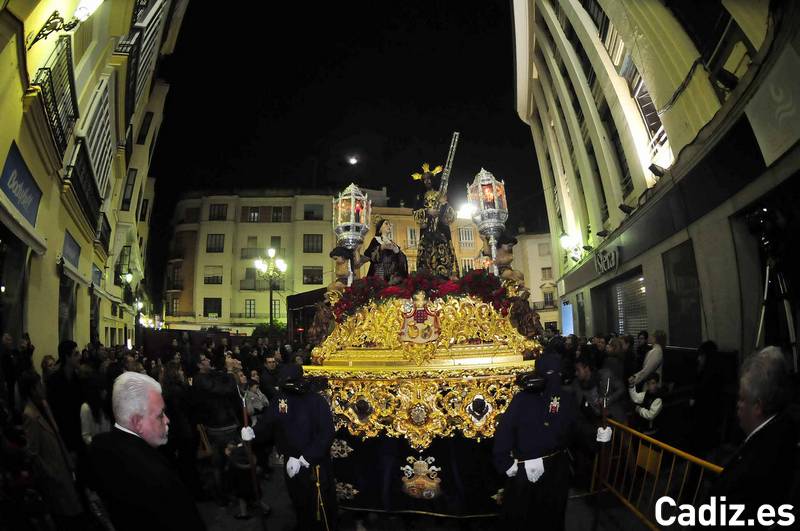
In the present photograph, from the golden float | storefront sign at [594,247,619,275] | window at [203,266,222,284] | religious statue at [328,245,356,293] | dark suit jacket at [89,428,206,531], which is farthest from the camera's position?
window at [203,266,222,284]

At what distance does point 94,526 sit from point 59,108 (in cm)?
857

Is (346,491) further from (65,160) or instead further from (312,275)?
(312,275)

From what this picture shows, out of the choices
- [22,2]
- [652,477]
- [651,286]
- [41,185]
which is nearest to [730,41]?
[651,286]

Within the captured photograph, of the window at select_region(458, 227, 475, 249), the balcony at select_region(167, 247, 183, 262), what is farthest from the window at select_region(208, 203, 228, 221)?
the window at select_region(458, 227, 475, 249)

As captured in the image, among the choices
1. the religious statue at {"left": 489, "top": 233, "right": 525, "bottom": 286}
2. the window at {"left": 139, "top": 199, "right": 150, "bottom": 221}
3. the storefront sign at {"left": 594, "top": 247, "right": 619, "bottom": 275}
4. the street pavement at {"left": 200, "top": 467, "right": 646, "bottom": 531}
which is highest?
the window at {"left": 139, "top": 199, "right": 150, "bottom": 221}

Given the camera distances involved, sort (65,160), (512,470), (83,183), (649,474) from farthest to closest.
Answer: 1. (83,183)
2. (65,160)
3. (649,474)
4. (512,470)

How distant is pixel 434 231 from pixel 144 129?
25722 mm

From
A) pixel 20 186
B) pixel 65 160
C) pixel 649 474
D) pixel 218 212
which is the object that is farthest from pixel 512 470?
pixel 218 212

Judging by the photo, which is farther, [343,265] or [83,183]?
[83,183]

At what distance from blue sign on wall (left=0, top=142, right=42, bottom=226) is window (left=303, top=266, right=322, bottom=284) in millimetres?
30728

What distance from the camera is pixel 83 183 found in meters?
12.4

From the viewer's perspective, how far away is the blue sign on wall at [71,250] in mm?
11203

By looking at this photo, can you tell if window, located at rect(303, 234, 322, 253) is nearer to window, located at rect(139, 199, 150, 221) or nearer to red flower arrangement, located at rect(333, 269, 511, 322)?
window, located at rect(139, 199, 150, 221)

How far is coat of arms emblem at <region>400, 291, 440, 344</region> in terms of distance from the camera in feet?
16.0
